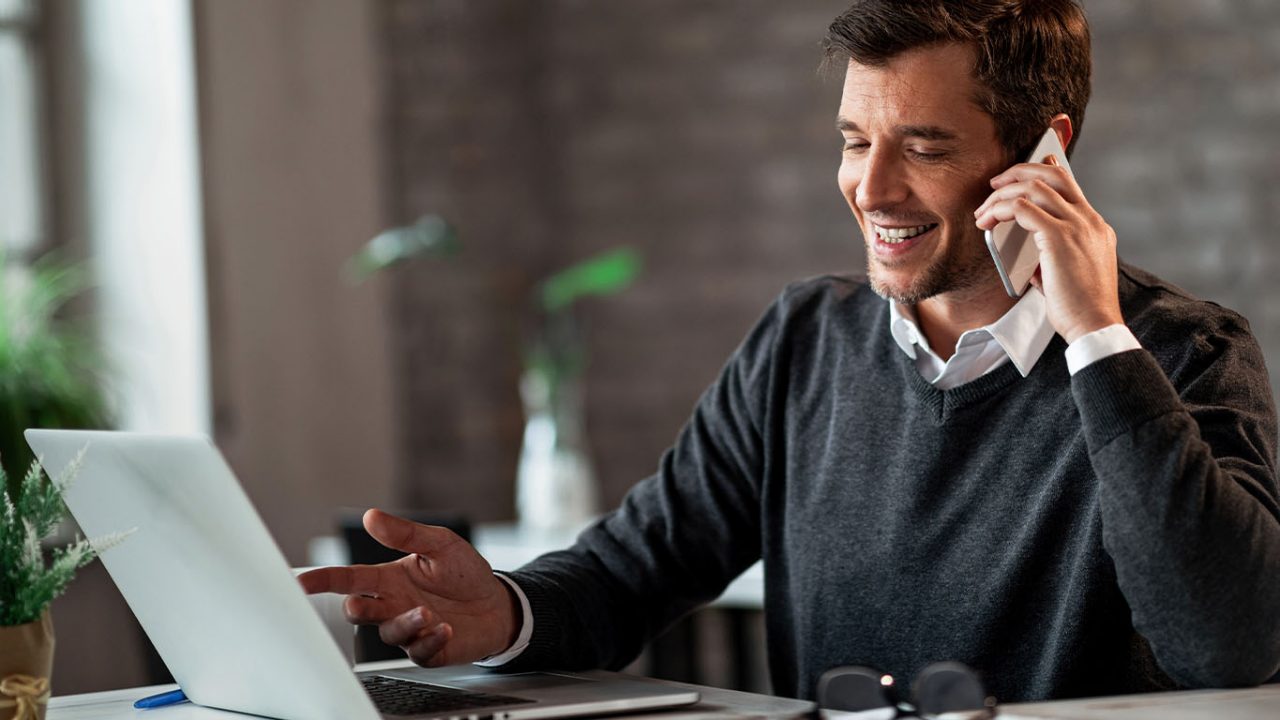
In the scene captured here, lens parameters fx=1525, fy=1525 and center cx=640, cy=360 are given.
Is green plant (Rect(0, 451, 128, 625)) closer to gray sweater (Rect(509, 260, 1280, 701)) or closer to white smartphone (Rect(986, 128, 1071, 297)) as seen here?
gray sweater (Rect(509, 260, 1280, 701))

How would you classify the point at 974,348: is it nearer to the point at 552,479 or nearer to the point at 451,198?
the point at 552,479

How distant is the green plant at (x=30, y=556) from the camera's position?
45.1 inches

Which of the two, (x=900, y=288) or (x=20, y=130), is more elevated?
(x=20, y=130)

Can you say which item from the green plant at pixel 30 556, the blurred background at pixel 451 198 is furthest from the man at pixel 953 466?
the blurred background at pixel 451 198

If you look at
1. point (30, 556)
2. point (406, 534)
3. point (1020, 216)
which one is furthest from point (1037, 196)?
point (30, 556)

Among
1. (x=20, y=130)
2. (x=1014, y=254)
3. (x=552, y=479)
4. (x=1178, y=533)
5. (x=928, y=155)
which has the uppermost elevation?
(x=20, y=130)

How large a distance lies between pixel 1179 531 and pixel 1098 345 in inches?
6.9

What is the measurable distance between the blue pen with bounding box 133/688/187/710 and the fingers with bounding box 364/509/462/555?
219 millimetres

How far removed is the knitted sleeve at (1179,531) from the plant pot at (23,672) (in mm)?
858

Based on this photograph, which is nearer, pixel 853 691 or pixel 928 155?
pixel 853 691

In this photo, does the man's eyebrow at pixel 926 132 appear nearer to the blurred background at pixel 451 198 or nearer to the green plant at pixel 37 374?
the green plant at pixel 37 374

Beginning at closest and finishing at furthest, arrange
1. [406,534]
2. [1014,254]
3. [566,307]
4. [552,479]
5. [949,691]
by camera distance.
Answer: [949,691]
[406,534]
[1014,254]
[552,479]
[566,307]

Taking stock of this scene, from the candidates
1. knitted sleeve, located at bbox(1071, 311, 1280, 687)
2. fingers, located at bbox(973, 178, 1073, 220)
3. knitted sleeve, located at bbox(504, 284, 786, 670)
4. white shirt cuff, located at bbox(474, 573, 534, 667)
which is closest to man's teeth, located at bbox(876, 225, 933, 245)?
fingers, located at bbox(973, 178, 1073, 220)

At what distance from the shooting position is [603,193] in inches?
165
